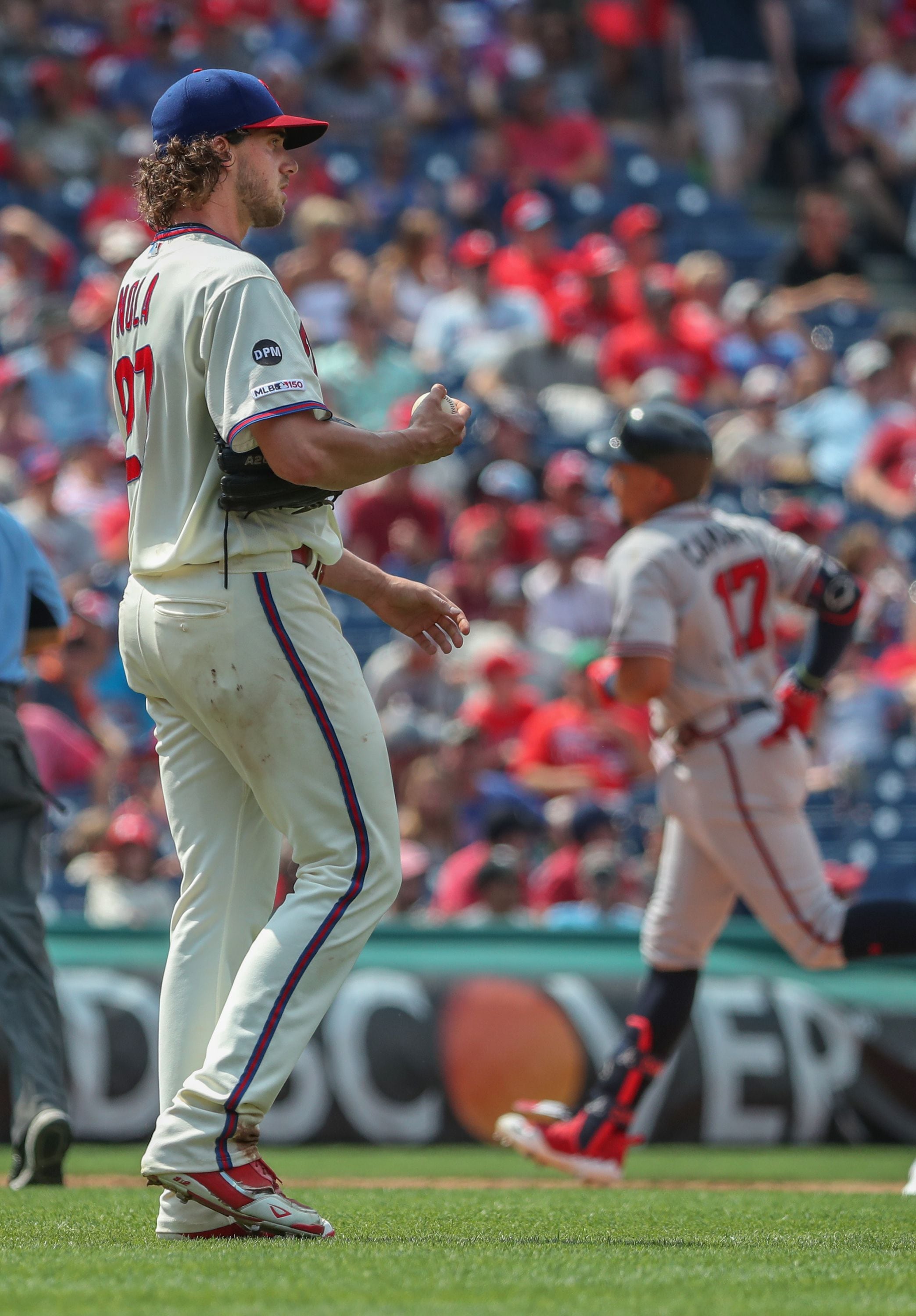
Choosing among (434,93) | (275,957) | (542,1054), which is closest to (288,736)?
(275,957)

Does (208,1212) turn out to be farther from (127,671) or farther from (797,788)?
(797,788)

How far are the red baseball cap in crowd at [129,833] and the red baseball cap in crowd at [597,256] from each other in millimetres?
6411

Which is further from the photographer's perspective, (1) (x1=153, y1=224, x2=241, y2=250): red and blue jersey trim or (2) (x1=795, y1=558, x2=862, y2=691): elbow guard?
(2) (x1=795, y1=558, x2=862, y2=691): elbow guard

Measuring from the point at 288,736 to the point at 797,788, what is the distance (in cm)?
224

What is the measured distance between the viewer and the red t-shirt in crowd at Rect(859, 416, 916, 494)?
39.3 ft

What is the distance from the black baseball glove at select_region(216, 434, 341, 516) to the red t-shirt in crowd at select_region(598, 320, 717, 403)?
930 cm

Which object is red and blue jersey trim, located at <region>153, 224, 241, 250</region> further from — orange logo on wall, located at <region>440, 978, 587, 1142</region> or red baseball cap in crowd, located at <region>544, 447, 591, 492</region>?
red baseball cap in crowd, located at <region>544, 447, 591, 492</region>

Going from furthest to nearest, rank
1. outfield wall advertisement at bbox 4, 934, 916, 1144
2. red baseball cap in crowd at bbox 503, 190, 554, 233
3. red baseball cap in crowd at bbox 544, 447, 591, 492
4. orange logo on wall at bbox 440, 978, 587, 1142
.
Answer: red baseball cap in crowd at bbox 503, 190, 554, 233 < red baseball cap in crowd at bbox 544, 447, 591, 492 < orange logo on wall at bbox 440, 978, 587, 1142 < outfield wall advertisement at bbox 4, 934, 916, 1144

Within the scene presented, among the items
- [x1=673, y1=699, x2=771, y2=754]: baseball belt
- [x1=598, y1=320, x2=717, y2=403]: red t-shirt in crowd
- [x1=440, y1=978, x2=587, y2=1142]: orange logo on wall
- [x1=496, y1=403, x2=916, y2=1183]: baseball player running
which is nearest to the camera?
[x1=496, y1=403, x2=916, y2=1183]: baseball player running

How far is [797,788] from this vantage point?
17.6 feet

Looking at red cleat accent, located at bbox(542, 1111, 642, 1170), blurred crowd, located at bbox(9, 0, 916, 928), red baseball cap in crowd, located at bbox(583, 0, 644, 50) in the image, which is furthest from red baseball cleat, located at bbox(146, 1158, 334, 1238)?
red baseball cap in crowd, located at bbox(583, 0, 644, 50)

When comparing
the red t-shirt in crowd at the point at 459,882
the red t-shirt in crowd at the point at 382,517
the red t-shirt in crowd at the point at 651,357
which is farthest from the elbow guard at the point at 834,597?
the red t-shirt in crowd at the point at 651,357

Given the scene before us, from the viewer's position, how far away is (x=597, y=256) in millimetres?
12984

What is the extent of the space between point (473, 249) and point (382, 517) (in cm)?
339
